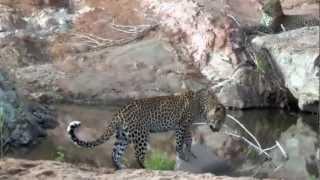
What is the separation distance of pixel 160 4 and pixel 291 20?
265 centimetres

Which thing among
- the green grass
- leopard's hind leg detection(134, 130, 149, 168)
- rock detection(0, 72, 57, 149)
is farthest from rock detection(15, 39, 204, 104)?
leopard's hind leg detection(134, 130, 149, 168)

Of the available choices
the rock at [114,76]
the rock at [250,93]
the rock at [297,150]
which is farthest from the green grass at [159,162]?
the rock at [114,76]

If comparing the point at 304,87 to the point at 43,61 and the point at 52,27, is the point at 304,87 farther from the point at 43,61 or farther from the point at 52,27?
the point at 52,27

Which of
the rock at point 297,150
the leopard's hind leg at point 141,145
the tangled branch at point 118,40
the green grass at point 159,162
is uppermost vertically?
the tangled branch at point 118,40

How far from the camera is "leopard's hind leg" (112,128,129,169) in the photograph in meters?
A: 7.61

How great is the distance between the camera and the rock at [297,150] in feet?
26.2

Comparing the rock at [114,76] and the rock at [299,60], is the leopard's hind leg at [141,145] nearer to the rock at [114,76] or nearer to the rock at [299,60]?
the rock at [299,60]

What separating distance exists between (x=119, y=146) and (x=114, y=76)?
13.8 feet

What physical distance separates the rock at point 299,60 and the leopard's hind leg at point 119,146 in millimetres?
1846

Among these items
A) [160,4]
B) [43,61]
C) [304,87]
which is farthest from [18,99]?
[160,4]

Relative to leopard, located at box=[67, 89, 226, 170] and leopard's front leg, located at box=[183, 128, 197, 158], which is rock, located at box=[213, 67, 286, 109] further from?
leopard's front leg, located at box=[183, 128, 197, 158]

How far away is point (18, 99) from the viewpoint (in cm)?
1022

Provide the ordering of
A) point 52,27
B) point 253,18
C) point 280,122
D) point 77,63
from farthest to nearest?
point 52,27
point 253,18
point 77,63
point 280,122

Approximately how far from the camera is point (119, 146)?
7.69 m
